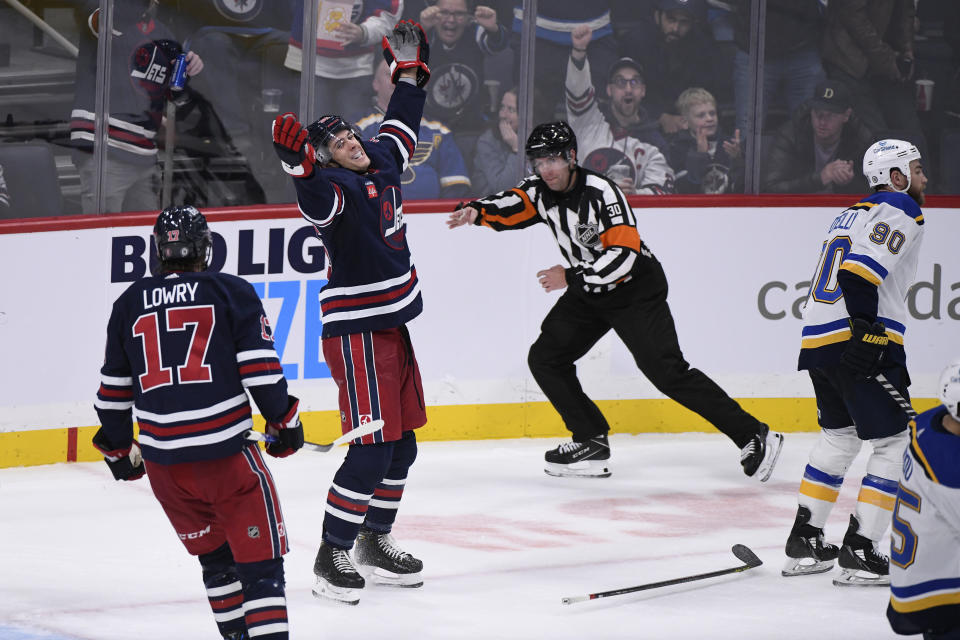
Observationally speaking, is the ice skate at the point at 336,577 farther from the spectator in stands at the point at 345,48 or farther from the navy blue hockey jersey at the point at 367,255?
the spectator in stands at the point at 345,48

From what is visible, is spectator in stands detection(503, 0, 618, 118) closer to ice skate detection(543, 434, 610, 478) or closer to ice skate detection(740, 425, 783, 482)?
ice skate detection(543, 434, 610, 478)

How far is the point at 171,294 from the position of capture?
2.83 metres

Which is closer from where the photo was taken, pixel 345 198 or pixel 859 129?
pixel 345 198

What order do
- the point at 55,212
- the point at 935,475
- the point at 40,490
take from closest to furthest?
the point at 935,475 → the point at 40,490 → the point at 55,212

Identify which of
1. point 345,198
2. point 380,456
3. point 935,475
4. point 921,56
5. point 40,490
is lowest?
point 40,490

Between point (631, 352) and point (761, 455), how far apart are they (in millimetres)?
660

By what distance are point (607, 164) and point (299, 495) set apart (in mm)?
2318

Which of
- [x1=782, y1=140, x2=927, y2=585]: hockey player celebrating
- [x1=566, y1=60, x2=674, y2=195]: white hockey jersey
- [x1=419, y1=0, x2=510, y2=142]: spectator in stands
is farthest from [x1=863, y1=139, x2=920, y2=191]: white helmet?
[x1=419, y1=0, x2=510, y2=142]: spectator in stands

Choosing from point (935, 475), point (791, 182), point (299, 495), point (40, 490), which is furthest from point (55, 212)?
point (935, 475)

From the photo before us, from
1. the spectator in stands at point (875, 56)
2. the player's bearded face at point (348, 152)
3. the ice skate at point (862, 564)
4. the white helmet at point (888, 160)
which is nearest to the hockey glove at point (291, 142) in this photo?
the player's bearded face at point (348, 152)

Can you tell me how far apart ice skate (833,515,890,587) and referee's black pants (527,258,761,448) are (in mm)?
1242

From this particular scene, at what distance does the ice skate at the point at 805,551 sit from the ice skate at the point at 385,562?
1110mm

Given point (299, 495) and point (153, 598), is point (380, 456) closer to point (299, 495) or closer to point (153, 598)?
point (153, 598)

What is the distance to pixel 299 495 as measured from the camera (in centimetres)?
504
